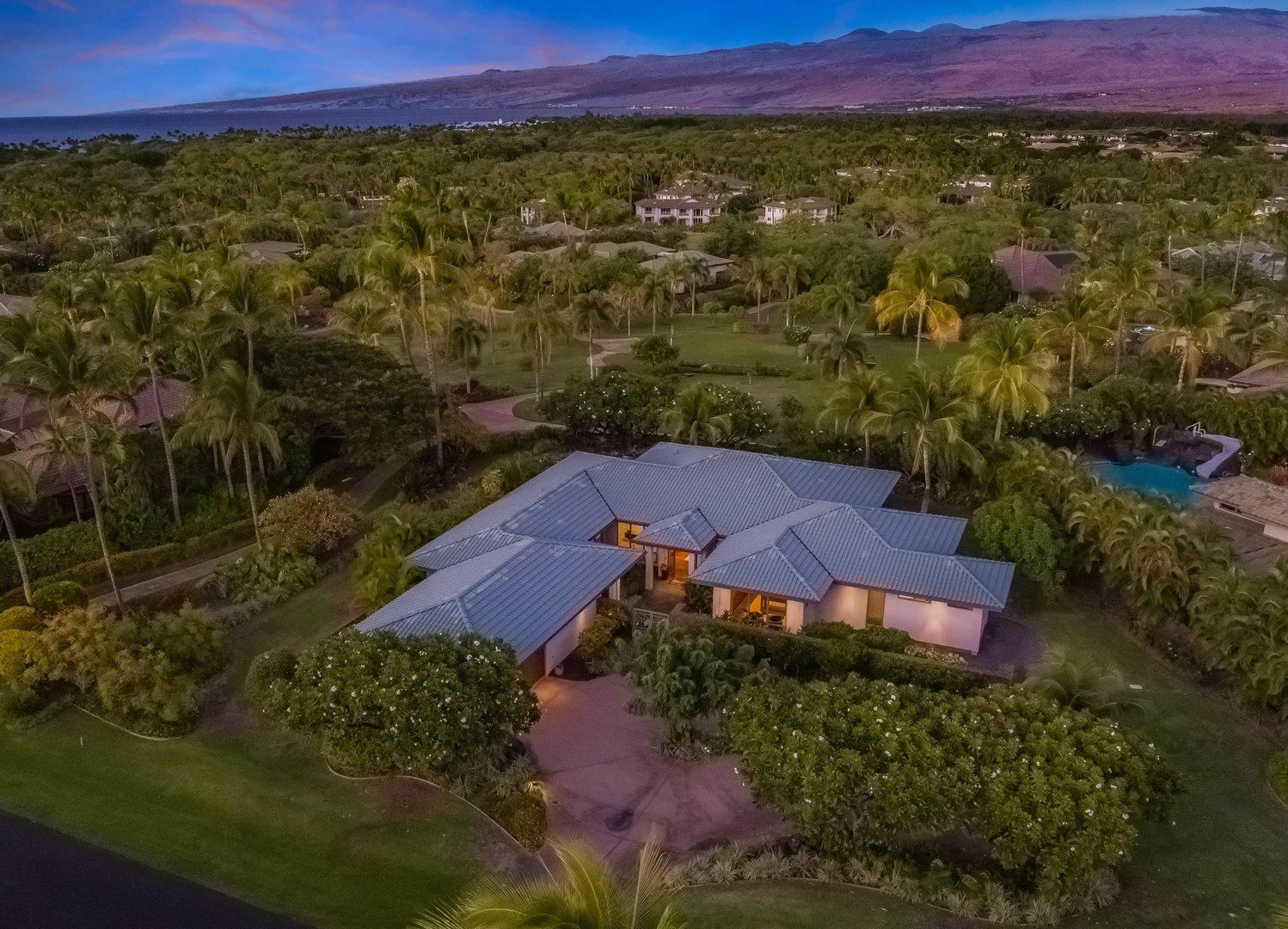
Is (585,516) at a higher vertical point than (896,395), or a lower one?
lower

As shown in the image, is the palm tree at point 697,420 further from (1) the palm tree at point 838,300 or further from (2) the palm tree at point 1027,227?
(2) the palm tree at point 1027,227

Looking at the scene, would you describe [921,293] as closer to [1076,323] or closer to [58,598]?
[1076,323]

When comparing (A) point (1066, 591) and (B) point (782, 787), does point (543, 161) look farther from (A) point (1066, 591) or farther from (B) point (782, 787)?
(B) point (782, 787)

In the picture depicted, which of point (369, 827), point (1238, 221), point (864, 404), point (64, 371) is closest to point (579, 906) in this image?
point (369, 827)

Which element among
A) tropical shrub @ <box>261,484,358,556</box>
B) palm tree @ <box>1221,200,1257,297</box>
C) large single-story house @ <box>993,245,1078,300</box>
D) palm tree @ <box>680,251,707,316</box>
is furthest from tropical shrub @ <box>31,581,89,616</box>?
palm tree @ <box>1221,200,1257,297</box>

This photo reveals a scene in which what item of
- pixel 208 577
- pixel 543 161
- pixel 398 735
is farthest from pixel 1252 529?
pixel 543 161

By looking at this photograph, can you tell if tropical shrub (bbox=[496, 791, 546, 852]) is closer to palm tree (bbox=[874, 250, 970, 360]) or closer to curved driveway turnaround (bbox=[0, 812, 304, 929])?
curved driveway turnaround (bbox=[0, 812, 304, 929])
